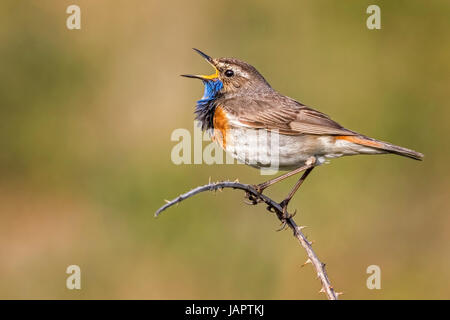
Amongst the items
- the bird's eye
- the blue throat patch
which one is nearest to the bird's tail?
the blue throat patch

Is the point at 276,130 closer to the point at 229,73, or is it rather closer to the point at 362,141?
the point at 362,141

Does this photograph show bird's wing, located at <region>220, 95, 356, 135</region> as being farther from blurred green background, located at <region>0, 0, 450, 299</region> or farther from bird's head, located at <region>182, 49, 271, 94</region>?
blurred green background, located at <region>0, 0, 450, 299</region>

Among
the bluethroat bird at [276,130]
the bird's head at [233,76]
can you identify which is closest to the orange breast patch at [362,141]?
the bluethroat bird at [276,130]

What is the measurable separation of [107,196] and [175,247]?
1.26 m

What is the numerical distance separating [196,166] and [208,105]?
5.70ft

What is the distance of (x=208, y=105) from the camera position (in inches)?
290

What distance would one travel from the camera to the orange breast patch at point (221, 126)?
6.98 metres

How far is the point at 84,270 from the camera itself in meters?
8.16

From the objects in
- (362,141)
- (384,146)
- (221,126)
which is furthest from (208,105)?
(384,146)

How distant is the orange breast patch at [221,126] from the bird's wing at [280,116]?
0.09 m

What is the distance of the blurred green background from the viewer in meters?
8.24

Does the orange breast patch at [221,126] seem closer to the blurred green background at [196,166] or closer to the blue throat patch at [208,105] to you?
the blue throat patch at [208,105]

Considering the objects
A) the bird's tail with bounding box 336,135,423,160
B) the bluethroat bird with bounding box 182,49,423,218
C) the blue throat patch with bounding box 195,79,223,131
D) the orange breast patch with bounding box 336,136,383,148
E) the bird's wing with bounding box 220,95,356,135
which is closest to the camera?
the bird's tail with bounding box 336,135,423,160

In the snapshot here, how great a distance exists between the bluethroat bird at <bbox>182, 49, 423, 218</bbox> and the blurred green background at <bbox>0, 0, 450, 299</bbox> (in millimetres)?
1641
